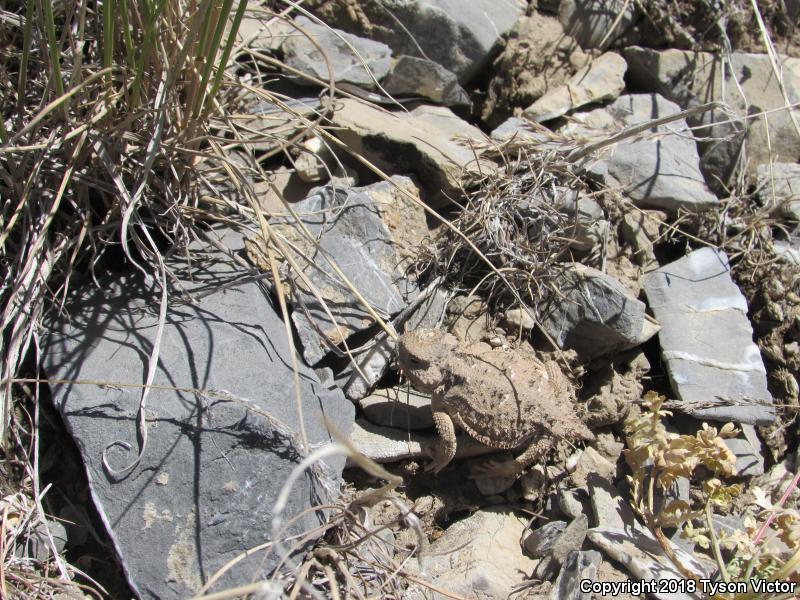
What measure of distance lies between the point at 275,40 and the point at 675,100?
229 cm

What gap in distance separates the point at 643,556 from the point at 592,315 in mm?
980

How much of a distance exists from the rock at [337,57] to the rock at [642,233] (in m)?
1.45

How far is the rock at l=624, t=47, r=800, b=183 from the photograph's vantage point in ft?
12.4

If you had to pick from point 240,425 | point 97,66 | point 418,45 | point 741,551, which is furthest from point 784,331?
point 97,66

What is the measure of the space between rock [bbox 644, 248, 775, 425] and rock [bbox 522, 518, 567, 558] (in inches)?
29.0

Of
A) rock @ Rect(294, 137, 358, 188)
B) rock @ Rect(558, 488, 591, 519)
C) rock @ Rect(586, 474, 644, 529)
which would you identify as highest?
rock @ Rect(294, 137, 358, 188)

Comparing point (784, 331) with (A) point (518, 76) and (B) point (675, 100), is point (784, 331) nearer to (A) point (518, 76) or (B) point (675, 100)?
(B) point (675, 100)

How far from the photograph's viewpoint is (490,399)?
8.63ft

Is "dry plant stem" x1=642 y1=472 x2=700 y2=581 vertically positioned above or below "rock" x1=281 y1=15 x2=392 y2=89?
below

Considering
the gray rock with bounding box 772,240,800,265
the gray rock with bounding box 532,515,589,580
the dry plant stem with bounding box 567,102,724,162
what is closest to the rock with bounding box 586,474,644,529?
the gray rock with bounding box 532,515,589,580

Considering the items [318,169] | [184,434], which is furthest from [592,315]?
[184,434]

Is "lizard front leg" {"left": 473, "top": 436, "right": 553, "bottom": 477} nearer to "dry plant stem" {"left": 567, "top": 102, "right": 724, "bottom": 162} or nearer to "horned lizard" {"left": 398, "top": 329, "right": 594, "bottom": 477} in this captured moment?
"horned lizard" {"left": 398, "top": 329, "right": 594, "bottom": 477}

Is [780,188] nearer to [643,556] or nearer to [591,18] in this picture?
[591,18]

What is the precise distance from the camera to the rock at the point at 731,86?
12.4 ft
